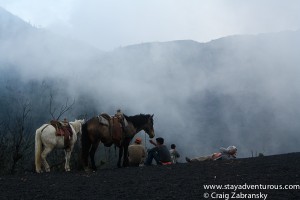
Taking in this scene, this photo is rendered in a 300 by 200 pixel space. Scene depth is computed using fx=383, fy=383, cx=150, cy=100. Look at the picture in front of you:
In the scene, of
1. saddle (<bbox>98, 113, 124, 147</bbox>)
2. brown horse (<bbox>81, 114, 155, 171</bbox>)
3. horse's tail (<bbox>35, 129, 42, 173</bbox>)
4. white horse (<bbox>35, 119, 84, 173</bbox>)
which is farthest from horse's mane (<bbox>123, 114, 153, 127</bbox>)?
horse's tail (<bbox>35, 129, 42, 173</bbox>)

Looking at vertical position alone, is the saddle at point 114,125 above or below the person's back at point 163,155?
above

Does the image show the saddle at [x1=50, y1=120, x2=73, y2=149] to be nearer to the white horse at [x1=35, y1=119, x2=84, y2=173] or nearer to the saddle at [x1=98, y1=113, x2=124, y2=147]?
the white horse at [x1=35, y1=119, x2=84, y2=173]

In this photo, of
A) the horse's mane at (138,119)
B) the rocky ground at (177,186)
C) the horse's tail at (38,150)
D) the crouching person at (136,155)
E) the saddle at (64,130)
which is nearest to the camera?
the rocky ground at (177,186)

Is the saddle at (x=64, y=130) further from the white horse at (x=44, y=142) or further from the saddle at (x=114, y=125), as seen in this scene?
the saddle at (x=114, y=125)

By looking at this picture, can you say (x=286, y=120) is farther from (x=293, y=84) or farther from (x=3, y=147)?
(x=3, y=147)

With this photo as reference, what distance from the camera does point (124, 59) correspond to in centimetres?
12619

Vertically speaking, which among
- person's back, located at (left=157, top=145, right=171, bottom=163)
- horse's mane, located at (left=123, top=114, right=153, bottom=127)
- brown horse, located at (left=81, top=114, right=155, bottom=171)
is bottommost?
person's back, located at (left=157, top=145, right=171, bottom=163)

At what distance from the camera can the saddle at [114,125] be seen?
41.1ft

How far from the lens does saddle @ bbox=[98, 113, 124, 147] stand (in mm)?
12527

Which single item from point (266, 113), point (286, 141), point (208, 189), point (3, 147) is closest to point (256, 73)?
point (266, 113)

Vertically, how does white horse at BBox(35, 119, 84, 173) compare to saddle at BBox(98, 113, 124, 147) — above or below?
below

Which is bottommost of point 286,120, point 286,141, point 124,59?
point 286,141

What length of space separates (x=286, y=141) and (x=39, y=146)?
270 feet

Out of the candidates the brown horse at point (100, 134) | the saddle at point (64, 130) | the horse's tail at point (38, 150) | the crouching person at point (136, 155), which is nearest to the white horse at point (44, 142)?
the horse's tail at point (38, 150)
